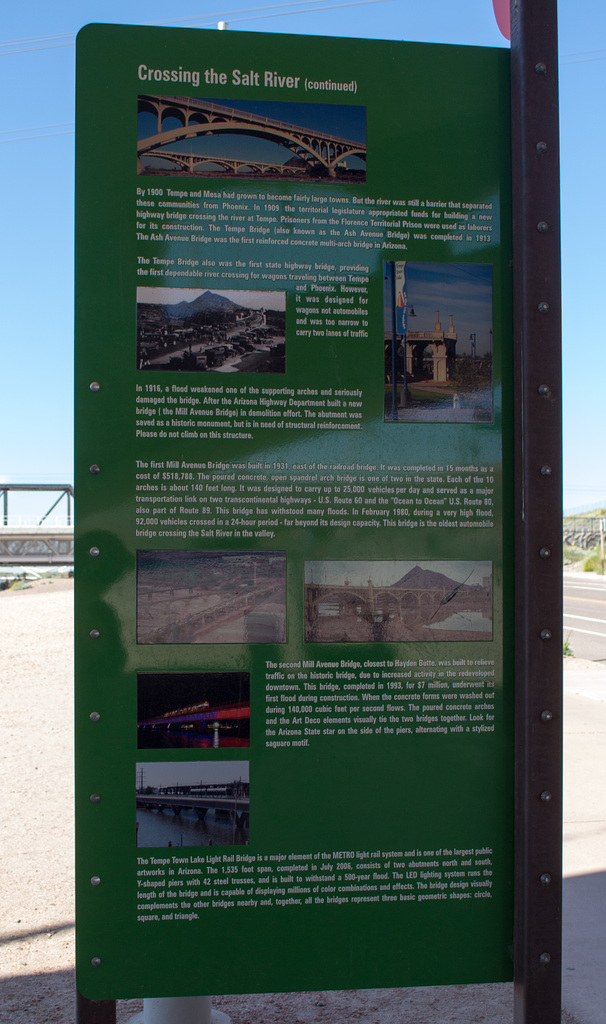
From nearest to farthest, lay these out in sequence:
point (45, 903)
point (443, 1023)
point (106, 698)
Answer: point (106, 698), point (443, 1023), point (45, 903)

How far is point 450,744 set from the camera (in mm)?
2176

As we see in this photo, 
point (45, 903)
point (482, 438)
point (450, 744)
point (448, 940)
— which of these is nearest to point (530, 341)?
point (482, 438)

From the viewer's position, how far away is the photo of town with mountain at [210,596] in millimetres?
2129

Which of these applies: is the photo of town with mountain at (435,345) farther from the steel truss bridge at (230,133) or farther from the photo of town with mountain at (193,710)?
the photo of town with mountain at (193,710)

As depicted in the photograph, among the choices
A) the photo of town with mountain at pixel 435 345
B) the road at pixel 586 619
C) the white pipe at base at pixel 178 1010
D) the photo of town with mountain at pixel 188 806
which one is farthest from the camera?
the road at pixel 586 619

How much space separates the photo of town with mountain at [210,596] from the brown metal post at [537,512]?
696mm

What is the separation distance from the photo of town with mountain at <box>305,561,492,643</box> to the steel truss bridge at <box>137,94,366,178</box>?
1126mm

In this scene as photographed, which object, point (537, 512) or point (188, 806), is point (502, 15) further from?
point (188, 806)

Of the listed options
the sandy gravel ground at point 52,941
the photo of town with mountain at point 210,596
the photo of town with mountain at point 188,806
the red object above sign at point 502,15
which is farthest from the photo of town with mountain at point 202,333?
the sandy gravel ground at point 52,941

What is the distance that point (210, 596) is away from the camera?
7.00ft

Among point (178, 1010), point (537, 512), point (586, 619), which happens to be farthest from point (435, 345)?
point (586, 619)

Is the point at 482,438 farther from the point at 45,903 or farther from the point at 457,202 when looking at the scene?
the point at 45,903

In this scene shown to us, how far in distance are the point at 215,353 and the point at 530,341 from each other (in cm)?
88

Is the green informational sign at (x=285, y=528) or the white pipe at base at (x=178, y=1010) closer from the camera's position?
the green informational sign at (x=285, y=528)
